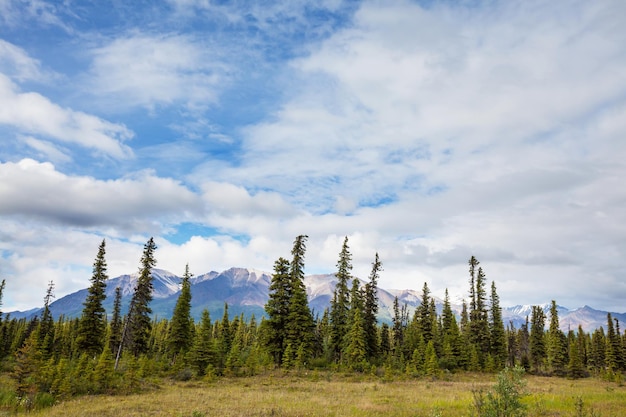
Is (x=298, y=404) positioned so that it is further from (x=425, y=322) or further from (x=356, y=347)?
(x=425, y=322)

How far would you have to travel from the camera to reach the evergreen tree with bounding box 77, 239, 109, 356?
152ft

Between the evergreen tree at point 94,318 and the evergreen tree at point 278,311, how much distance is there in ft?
68.5

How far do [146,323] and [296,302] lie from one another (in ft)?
70.2

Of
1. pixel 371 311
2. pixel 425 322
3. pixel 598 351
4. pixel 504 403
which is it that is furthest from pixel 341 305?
pixel 598 351

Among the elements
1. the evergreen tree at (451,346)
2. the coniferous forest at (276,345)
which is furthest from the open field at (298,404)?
the evergreen tree at (451,346)

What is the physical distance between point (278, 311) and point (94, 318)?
2331 centimetres

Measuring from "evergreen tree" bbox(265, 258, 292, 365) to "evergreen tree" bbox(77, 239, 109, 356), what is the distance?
68.5ft

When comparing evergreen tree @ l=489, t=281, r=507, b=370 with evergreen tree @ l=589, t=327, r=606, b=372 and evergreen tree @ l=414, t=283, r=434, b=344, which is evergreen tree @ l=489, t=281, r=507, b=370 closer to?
evergreen tree @ l=414, t=283, r=434, b=344

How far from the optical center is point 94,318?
154 feet

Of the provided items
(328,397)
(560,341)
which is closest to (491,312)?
(560,341)

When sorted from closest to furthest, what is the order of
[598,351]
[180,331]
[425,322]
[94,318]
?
[94,318]
[180,331]
[425,322]
[598,351]

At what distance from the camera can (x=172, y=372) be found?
41344 mm

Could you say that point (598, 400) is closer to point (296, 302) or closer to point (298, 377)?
point (298, 377)

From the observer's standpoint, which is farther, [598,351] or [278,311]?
[598,351]
